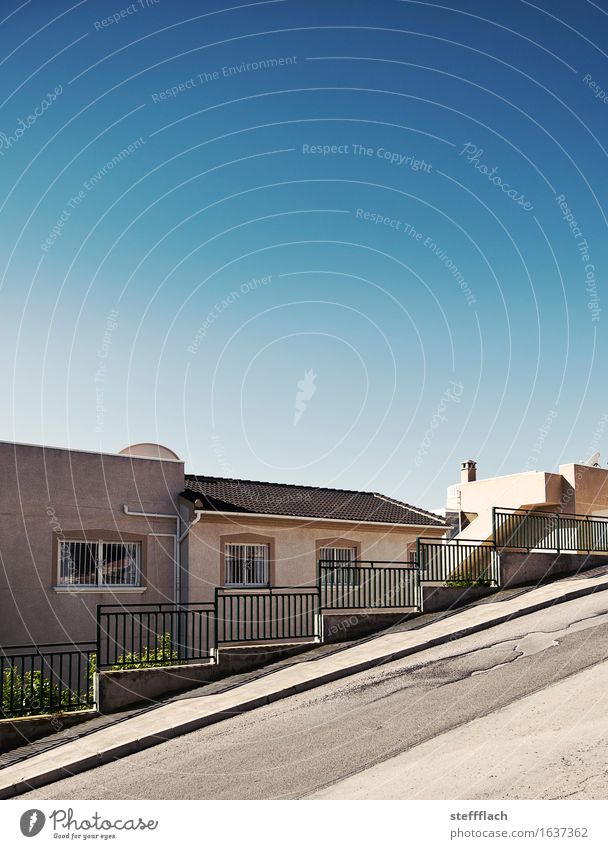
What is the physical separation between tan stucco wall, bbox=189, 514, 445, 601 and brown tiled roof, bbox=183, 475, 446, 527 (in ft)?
1.01

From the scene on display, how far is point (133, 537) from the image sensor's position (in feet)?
68.0

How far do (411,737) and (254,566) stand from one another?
12.0m

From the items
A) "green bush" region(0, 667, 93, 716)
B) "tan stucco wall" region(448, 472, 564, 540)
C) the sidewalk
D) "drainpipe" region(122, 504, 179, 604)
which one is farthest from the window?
"tan stucco wall" region(448, 472, 564, 540)

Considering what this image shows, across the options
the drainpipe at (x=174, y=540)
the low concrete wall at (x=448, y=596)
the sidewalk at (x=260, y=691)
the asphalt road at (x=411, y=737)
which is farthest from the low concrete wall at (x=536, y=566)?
the drainpipe at (x=174, y=540)

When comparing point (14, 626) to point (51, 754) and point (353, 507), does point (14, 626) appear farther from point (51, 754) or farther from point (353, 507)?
point (353, 507)

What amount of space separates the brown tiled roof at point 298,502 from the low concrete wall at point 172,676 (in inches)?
216

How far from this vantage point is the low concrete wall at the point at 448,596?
1877 centimetres

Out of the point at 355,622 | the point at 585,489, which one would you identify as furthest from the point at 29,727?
the point at 585,489

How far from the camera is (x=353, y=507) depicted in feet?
86.0

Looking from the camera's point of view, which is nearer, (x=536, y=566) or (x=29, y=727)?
(x=29, y=727)

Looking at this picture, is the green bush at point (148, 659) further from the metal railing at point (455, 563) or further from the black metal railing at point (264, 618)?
the metal railing at point (455, 563)

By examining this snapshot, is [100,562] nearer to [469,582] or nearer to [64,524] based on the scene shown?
[64,524]

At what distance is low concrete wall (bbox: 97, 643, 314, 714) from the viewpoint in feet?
48.1

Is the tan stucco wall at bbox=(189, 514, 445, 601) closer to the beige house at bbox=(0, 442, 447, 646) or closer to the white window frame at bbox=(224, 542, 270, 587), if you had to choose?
the beige house at bbox=(0, 442, 447, 646)
